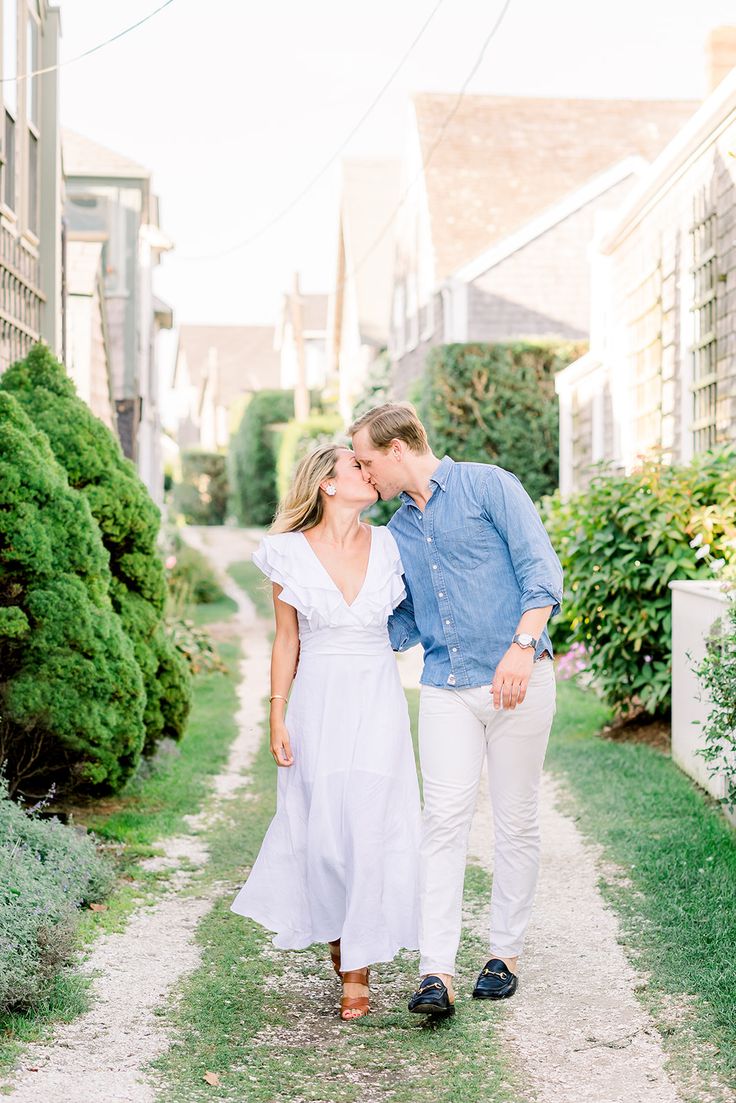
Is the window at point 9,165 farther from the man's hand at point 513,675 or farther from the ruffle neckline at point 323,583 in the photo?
the man's hand at point 513,675

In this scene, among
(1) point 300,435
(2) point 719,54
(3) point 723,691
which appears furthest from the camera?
(1) point 300,435

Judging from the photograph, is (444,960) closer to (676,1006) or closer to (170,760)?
(676,1006)

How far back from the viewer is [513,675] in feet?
12.9

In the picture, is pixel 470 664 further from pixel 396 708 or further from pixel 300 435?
pixel 300 435

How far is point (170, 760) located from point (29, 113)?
496 cm

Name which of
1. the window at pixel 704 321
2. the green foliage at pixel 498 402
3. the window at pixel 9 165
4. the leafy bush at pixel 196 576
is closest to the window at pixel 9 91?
the window at pixel 9 165

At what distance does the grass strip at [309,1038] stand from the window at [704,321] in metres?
6.43

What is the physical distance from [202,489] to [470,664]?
39688 millimetres

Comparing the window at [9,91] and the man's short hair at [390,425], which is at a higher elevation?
the window at [9,91]

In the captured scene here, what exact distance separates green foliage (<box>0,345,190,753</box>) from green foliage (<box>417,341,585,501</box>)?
41.3ft

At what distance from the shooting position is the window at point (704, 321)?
10188 mm

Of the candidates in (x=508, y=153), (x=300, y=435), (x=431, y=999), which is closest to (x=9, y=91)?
(x=431, y=999)

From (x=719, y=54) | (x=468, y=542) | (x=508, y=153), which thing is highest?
(x=508, y=153)

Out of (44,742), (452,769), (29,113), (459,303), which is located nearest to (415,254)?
(459,303)
